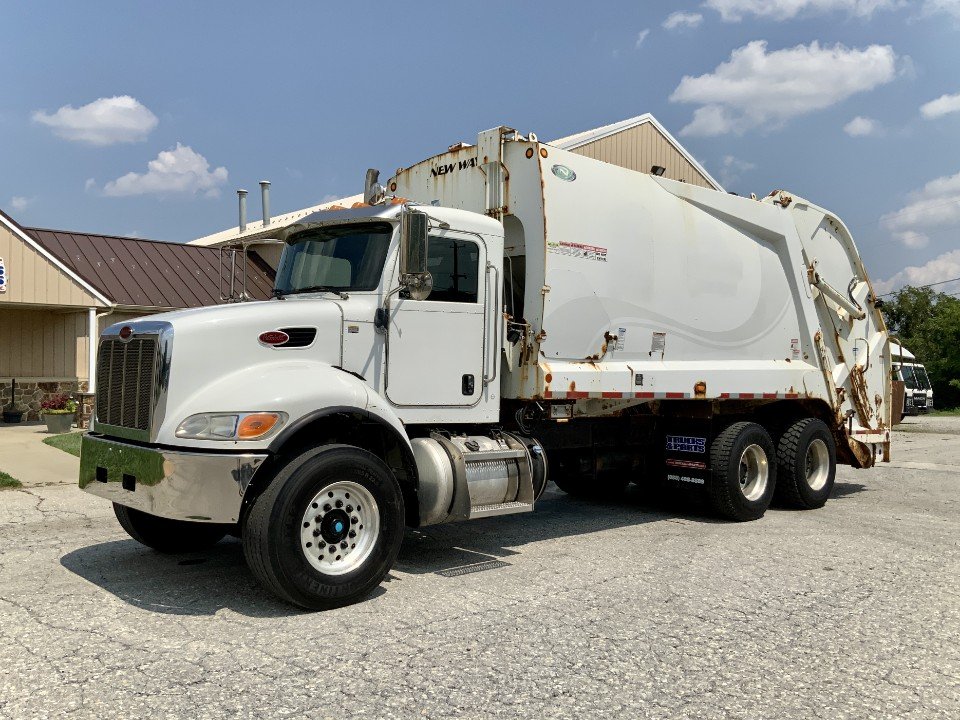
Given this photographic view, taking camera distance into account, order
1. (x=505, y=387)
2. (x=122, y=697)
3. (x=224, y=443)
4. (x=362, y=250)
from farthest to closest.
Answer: (x=505, y=387)
(x=362, y=250)
(x=224, y=443)
(x=122, y=697)

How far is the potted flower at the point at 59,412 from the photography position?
54.9 ft

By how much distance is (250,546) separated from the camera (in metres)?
5.25

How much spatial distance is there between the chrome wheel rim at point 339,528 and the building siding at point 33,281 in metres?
14.4

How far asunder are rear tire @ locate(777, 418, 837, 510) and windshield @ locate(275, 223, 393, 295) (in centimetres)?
578

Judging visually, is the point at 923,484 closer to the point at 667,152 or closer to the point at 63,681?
the point at 63,681

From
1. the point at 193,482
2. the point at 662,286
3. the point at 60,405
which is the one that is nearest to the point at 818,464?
the point at 662,286

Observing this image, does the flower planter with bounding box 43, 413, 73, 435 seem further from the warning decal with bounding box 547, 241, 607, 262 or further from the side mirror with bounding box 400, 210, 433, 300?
the side mirror with bounding box 400, 210, 433, 300

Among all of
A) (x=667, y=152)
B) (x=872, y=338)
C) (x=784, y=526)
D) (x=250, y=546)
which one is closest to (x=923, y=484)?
(x=872, y=338)

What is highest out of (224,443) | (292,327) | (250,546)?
(292,327)

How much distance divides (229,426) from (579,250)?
373cm

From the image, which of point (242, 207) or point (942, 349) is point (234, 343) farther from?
point (942, 349)

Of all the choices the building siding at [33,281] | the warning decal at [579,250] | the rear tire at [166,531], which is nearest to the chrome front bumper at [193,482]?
the rear tire at [166,531]

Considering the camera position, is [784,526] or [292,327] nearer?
[292,327]

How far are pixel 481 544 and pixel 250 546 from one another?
275 centimetres
